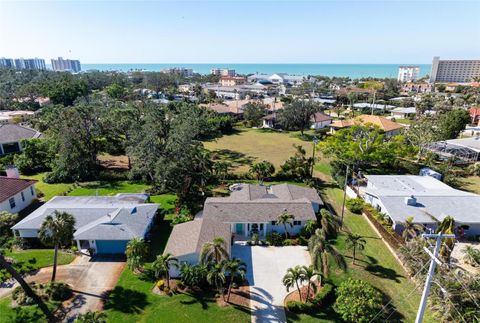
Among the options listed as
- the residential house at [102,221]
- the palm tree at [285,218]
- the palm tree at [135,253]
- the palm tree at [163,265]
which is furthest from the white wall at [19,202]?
the palm tree at [285,218]

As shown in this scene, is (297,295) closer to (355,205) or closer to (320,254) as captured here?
(320,254)

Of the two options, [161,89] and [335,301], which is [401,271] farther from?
[161,89]

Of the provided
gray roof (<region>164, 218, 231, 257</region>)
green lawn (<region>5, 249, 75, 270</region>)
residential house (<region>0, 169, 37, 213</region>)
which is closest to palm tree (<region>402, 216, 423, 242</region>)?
gray roof (<region>164, 218, 231, 257</region>)

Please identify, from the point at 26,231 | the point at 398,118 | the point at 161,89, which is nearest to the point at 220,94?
the point at 161,89

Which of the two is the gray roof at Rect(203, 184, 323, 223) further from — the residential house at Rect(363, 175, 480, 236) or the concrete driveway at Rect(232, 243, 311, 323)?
the residential house at Rect(363, 175, 480, 236)

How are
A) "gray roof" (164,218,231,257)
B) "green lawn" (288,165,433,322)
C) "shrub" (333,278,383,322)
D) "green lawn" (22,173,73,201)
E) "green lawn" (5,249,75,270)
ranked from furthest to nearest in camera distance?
"green lawn" (22,173,73,201) → "green lawn" (5,249,75,270) → "gray roof" (164,218,231,257) → "green lawn" (288,165,433,322) → "shrub" (333,278,383,322)
